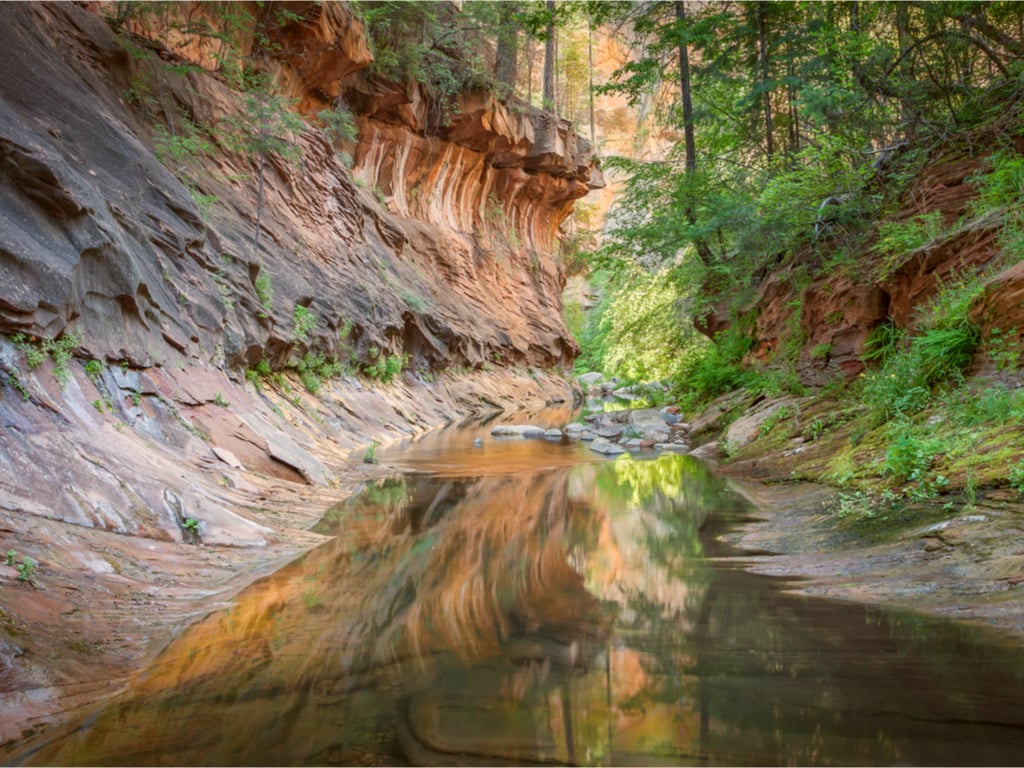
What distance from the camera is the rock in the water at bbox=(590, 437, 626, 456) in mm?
12062

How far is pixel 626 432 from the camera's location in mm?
14367

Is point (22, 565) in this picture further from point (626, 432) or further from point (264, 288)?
point (626, 432)

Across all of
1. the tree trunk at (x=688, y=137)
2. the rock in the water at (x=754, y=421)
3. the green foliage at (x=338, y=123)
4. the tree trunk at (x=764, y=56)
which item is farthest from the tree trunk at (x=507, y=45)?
the rock in the water at (x=754, y=421)

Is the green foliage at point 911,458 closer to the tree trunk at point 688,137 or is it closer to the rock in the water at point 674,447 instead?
the rock in the water at point 674,447

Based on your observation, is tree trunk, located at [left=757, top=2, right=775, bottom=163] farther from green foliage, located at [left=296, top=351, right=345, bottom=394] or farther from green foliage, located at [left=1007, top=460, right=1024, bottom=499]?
green foliage, located at [left=1007, top=460, right=1024, bottom=499]

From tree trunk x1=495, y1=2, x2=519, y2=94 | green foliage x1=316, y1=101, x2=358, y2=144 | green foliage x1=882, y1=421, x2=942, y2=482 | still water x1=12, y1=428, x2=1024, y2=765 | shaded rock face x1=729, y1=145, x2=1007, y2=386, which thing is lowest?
still water x1=12, y1=428, x2=1024, y2=765

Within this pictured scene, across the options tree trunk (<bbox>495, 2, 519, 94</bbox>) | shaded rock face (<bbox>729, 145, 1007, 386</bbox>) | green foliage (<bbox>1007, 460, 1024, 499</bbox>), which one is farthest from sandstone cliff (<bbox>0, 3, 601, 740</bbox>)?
tree trunk (<bbox>495, 2, 519, 94</bbox>)

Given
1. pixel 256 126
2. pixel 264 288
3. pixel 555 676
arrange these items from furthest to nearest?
pixel 256 126 → pixel 264 288 → pixel 555 676

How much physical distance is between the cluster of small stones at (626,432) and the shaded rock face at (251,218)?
4.65m

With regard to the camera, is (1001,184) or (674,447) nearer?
(1001,184)

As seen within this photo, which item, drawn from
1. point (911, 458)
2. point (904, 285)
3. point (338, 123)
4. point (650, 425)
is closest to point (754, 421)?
point (904, 285)

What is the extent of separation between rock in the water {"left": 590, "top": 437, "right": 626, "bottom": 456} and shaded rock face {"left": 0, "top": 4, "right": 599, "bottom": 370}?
5.69 meters

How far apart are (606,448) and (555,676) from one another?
948cm

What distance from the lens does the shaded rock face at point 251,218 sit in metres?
5.91
